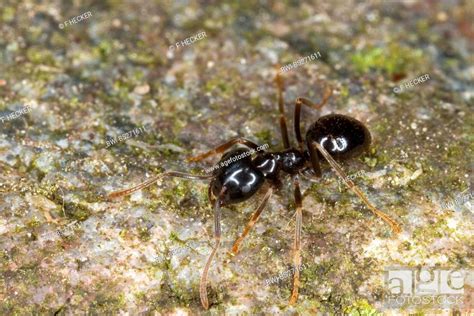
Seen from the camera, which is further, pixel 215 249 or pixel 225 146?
pixel 225 146

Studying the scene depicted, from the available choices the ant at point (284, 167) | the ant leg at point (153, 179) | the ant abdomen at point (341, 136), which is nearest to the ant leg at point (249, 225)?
the ant at point (284, 167)

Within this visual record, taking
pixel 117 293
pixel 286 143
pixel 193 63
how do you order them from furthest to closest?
pixel 193 63, pixel 286 143, pixel 117 293

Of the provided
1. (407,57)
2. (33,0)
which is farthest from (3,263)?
(407,57)

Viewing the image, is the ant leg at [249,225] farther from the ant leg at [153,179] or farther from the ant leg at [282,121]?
the ant leg at [282,121]

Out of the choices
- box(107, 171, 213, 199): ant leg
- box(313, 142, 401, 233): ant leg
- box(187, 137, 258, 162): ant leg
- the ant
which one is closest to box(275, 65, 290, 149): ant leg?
the ant

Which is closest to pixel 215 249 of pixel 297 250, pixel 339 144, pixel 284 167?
pixel 297 250

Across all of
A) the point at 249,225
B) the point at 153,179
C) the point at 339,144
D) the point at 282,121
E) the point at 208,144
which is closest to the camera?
the point at 249,225

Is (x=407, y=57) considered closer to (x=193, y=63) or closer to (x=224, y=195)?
(x=193, y=63)

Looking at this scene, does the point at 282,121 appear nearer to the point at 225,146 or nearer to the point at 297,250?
the point at 225,146
